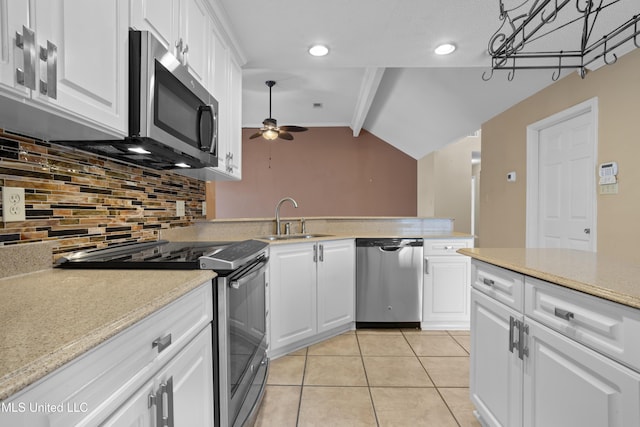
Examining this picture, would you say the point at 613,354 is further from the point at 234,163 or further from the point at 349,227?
the point at 349,227

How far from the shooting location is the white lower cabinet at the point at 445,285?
295cm

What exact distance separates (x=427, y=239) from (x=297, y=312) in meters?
1.35

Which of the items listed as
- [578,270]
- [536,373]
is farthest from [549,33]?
[536,373]

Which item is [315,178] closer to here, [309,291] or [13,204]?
[309,291]

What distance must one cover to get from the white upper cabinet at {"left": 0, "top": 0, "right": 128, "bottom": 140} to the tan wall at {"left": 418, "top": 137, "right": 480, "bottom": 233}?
609cm

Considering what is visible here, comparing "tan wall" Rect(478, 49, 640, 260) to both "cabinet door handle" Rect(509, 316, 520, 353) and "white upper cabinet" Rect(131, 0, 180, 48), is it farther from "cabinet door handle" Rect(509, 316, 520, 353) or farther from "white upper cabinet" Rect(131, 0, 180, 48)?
"white upper cabinet" Rect(131, 0, 180, 48)

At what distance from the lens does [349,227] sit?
3.40 meters

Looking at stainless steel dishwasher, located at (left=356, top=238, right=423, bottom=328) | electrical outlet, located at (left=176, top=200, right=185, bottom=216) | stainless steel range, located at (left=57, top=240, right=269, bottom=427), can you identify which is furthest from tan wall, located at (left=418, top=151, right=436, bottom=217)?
stainless steel range, located at (left=57, top=240, right=269, bottom=427)

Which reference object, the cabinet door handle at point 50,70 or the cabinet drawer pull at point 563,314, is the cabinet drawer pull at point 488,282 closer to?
the cabinet drawer pull at point 563,314

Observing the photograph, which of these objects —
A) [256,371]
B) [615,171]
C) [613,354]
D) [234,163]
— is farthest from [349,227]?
[613,354]

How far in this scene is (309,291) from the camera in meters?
2.57

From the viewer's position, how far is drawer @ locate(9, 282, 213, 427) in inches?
20.5

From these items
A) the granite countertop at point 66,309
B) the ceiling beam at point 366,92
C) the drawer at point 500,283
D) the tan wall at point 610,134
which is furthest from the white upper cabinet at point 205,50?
the tan wall at point 610,134

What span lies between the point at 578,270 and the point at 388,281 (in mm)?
1857
